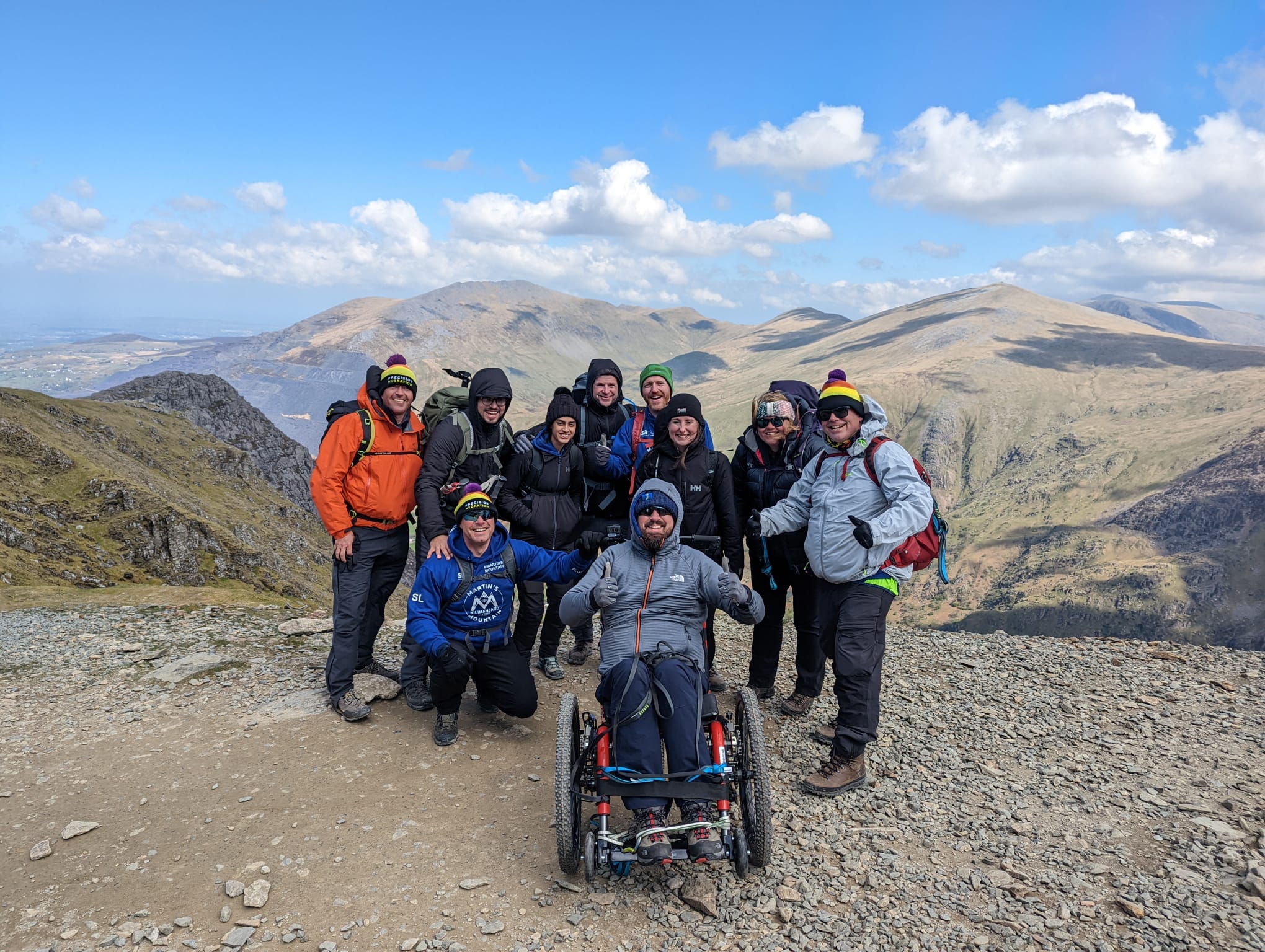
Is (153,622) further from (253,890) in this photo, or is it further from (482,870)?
(482,870)

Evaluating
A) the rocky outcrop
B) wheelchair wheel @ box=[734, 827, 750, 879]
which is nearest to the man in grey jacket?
wheelchair wheel @ box=[734, 827, 750, 879]

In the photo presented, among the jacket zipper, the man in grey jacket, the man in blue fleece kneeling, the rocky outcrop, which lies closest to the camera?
the jacket zipper

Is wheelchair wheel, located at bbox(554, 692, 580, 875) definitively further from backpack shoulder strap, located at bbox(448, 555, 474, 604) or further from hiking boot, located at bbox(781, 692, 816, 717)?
hiking boot, located at bbox(781, 692, 816, 717)

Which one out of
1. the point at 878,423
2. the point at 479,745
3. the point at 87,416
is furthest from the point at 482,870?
the point at 87,416

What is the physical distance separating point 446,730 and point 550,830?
2019 mm

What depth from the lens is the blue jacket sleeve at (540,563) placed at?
24.5 ft

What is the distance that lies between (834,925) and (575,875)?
2.02 m

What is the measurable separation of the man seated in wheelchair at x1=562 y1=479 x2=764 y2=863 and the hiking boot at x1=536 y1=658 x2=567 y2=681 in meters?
3.29

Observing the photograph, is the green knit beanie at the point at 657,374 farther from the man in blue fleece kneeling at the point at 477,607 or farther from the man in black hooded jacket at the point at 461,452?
the man in blue fleece kneeling at the point at 477,607

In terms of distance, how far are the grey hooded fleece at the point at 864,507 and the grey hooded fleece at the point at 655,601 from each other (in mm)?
1096

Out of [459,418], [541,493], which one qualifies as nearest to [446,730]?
[541,493]

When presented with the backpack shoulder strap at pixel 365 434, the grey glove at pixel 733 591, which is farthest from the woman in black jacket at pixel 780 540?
the backpack shoulder strap at pixel 365 434

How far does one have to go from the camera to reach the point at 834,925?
4887mm

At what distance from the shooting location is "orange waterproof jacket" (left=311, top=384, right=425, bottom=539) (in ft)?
24.6
